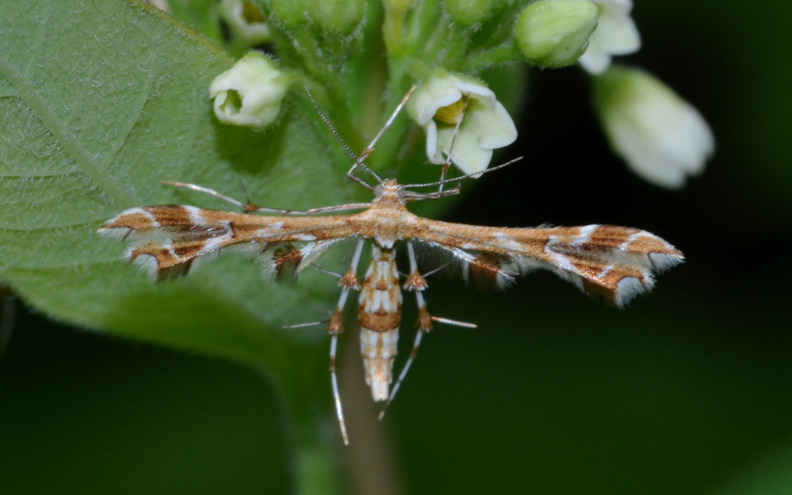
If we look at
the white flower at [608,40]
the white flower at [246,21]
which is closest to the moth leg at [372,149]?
the white flower at [246,21]

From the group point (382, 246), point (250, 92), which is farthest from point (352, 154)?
point (250, 92)

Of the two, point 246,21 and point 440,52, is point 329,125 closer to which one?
point 440,52

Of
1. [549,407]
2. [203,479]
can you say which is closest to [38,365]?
[203,479]

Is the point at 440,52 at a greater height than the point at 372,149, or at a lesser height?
greater

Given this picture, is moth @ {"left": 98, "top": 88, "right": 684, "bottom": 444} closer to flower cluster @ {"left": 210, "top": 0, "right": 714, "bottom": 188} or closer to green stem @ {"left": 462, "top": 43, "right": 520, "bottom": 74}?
flower cluster @ {"left": 210, "top": 0, "right": 714, "bottom": 188}

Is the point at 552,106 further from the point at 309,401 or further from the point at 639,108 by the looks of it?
the point at 309,401

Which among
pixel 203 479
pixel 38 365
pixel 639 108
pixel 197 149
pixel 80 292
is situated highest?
pixel 197 149

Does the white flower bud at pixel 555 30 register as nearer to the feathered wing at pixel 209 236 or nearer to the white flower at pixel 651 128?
the feathered wing at pixel 209 236
